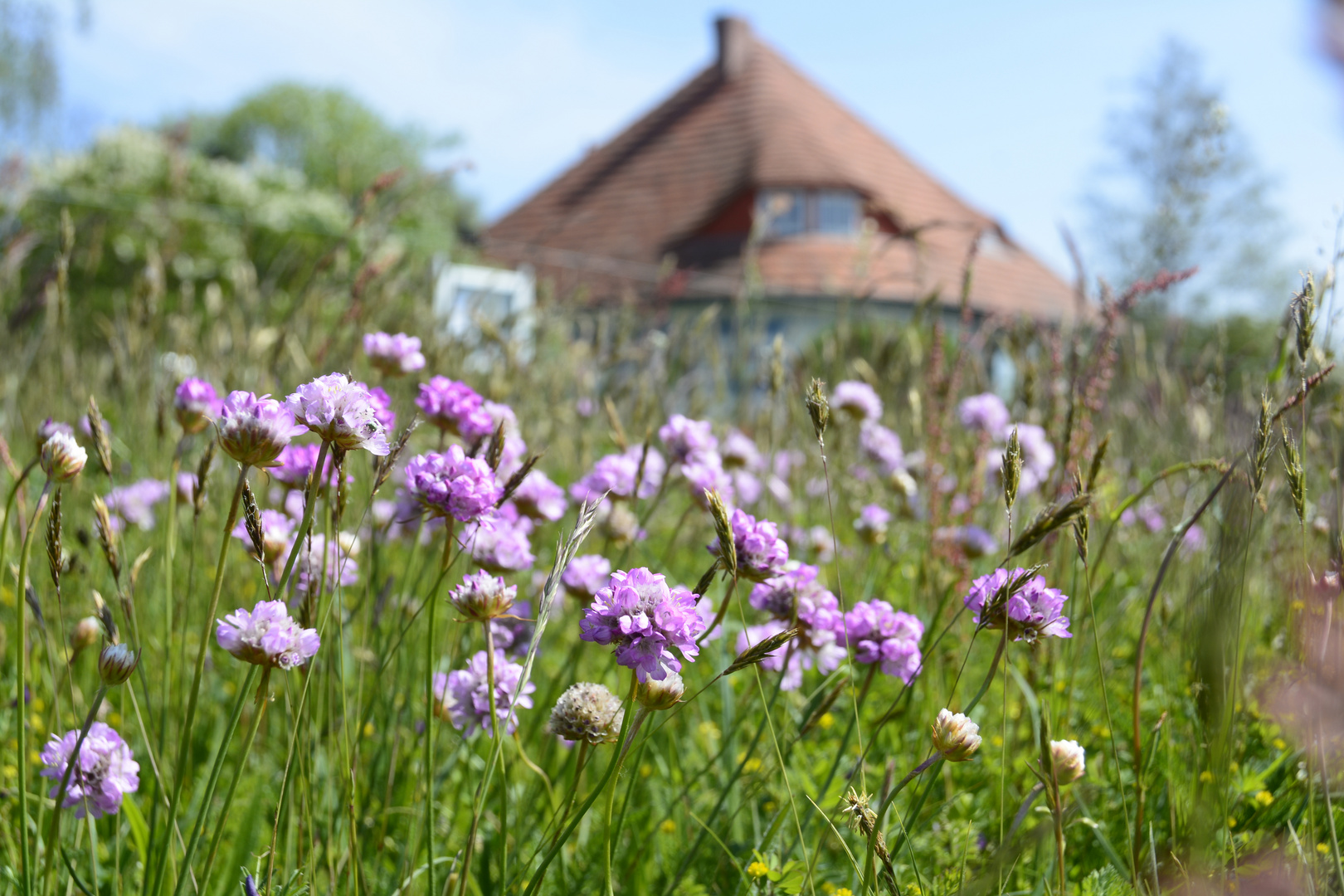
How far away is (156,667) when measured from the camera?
204cm

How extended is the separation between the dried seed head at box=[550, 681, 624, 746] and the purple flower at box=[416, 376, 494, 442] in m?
0.42

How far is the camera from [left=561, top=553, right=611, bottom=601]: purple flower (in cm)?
150

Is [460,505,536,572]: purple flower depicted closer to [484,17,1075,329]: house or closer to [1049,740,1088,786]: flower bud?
[1049,740,1088,786]: flower bud

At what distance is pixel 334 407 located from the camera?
92cm

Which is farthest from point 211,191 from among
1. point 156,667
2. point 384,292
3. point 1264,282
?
point 1264,282

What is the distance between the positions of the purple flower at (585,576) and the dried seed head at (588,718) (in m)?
0.44

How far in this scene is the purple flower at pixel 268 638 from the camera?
877 mm

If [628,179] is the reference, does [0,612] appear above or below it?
below

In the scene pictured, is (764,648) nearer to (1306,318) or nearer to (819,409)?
(819,409)

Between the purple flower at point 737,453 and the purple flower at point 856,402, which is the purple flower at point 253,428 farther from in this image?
the purple flower at point 856,402

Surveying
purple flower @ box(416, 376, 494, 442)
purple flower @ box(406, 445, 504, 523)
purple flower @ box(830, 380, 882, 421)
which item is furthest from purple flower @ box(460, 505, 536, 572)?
purple flower @ box(830, 380, 882, 421)

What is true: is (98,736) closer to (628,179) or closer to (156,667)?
(156,667)

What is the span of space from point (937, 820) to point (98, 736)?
119 cm

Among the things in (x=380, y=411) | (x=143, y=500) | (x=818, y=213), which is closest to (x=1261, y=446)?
(x=380, y=411)
